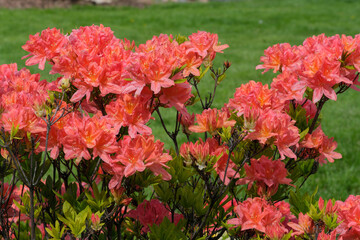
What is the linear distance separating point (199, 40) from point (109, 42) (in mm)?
359

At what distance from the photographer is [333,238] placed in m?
1.33

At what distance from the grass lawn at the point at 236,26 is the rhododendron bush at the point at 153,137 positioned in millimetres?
2678

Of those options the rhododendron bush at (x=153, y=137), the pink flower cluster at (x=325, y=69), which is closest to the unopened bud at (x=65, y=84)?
the rhododendron bush at (x=153, y=137)

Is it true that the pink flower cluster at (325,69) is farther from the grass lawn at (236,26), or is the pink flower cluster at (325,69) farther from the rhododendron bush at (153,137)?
the grass lawn at (236,26)

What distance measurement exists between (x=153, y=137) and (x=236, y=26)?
1068cm

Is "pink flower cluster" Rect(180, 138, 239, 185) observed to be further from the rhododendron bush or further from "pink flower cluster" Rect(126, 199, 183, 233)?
"pink flower cluster" Rect(126, 199, 183, 233)

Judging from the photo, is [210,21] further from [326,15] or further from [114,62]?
[114,62]

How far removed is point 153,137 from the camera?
4.58 ft

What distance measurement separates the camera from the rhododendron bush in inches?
53.2

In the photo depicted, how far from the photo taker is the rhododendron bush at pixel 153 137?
1.35 meters

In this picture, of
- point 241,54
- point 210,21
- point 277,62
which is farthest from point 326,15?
point 277,62

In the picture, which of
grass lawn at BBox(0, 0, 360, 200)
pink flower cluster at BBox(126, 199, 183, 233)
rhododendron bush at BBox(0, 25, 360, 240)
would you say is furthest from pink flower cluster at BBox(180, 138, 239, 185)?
grass lawn at BBox(0, 0, 360, 200)

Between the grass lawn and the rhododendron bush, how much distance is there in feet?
8.78

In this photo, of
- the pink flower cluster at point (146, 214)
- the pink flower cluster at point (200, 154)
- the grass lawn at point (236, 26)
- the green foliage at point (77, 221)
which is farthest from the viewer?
the grass lawn at point (236, 26)
